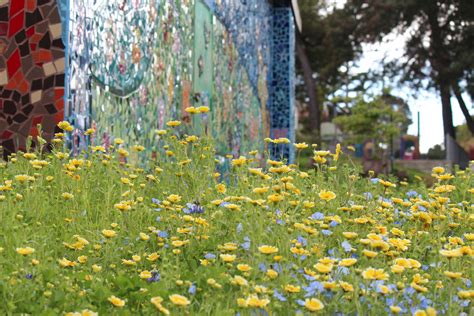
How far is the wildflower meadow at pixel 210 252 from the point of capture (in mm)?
2422

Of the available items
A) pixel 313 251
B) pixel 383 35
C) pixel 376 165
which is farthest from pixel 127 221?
pixel 383 35

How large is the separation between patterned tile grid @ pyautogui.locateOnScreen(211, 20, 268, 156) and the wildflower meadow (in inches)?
213

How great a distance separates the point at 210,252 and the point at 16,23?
2951 millimetres

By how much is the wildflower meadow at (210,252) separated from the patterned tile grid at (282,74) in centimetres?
1192

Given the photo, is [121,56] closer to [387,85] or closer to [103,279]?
[103,279]

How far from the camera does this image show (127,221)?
361cm

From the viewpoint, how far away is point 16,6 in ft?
17.1

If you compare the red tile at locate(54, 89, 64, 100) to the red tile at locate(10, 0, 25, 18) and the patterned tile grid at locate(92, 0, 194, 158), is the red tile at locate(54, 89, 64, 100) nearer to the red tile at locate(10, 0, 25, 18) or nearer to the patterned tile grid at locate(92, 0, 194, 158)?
the patterned tile grid at locate(92, 0, 194, 158)

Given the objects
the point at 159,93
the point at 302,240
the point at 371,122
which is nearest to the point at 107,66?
the point at 159,93

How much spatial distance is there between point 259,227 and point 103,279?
673 millimetres

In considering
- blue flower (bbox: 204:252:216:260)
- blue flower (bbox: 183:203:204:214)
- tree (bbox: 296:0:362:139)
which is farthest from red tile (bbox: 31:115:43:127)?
tree (bbox: 296:0:362:139)

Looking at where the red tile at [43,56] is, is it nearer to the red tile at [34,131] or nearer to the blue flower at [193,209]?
the red tile at [34,131]

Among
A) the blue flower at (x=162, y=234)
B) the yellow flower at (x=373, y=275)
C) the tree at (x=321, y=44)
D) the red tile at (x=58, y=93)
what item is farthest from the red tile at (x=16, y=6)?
the tree at (x=321, y=44)

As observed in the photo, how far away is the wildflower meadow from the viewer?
2.42 metres
